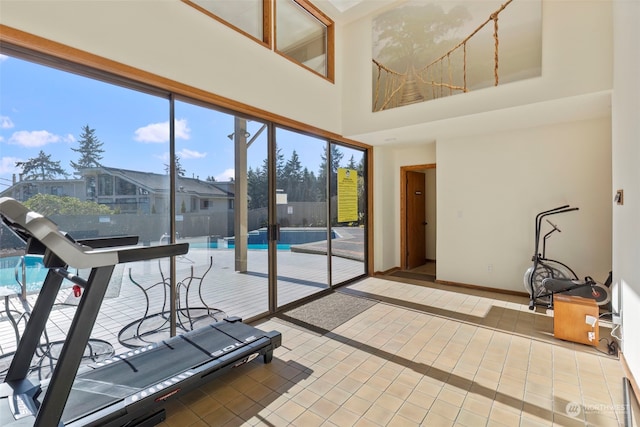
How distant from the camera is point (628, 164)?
256 cm

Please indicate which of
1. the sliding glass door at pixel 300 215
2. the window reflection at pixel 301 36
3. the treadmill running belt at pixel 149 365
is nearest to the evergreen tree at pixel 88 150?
the treadmill running belt at pixel 149 365

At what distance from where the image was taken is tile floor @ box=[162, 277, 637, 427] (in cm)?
206

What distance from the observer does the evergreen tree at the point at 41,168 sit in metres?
2.15

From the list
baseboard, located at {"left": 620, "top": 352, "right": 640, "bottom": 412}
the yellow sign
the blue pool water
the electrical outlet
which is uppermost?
the yellow sign

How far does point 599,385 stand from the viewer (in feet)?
7.75

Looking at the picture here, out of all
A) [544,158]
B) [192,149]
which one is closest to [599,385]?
[544,158]

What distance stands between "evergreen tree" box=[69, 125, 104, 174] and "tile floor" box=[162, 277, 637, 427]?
1.97m

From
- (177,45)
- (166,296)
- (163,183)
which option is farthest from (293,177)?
(166,296)

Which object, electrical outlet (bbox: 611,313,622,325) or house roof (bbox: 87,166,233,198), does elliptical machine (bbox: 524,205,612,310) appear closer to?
electrical outlet (bbox: 611,313,622,325)

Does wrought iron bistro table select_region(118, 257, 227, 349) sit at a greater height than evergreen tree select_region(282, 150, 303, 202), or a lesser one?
lesser

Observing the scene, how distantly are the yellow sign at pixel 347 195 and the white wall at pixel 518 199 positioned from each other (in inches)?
58.4

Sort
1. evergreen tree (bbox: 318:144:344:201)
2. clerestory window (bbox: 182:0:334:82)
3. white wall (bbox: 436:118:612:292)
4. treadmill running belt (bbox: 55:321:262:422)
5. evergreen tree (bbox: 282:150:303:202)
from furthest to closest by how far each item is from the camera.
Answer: evergreen tree (bbox: 318:144:344:201), evergreen tree (bbox: 282:150:303:202), white wall (bbox: 436:118:612:292), clerestory window (bbox: 182:0:334:82), treadmill running belt (bbox: 55:321:262:422)

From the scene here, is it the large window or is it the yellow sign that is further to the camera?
the yellow sign

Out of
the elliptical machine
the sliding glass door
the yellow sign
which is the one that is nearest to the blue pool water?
the sliding glass door
